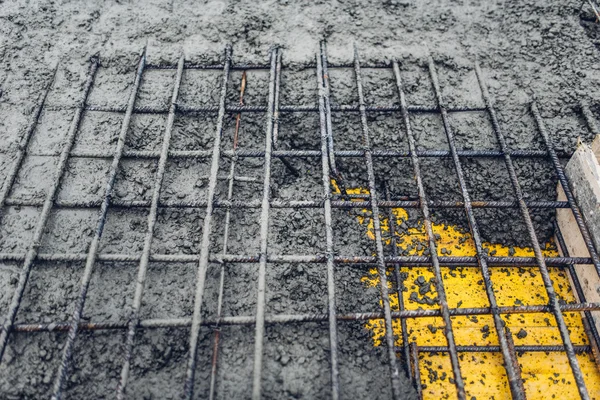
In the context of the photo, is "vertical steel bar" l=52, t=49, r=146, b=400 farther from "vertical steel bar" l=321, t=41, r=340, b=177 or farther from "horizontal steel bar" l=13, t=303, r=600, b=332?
"vertical steel bar" l=321, t=41, r=340, b=177

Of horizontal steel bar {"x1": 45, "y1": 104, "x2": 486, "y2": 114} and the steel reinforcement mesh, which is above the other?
horizontal steel bar {"x1": 45, "y1": 104, "x2": 486, "y2": 114}

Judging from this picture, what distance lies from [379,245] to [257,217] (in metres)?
0.72

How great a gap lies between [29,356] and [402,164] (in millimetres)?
2285

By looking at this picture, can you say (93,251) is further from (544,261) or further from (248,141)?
(544,261)

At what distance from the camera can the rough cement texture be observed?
2.01 meters

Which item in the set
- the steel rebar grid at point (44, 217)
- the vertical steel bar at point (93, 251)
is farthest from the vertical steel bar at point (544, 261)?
the steel rebar grid at point (44, 217)

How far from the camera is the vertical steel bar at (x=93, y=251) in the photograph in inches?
72.8

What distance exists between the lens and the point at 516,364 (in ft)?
7.22

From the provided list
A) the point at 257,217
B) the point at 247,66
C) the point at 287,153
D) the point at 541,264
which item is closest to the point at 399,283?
the point at 541,264

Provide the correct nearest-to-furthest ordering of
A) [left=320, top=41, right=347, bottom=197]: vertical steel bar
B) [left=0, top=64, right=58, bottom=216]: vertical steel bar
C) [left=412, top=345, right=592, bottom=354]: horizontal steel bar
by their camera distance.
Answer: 1. [left=412, top=345, right=592, bottom=354]: horizontal steel bar
2. [left=0, top=64, right=58, bottom=216]: vertical steel bar
3. [left=320, top=41, right=347, bottom=197]: vertical steel bar

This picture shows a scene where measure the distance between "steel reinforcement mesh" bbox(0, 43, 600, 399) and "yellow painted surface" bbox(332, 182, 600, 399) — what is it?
49mm

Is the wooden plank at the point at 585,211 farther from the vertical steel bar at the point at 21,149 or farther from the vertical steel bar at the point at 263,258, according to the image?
the vertical steel bar at the point at 21,149

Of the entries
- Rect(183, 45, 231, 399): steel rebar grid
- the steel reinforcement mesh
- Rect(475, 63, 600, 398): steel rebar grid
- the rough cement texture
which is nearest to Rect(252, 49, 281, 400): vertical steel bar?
the steel reinforcement mesh

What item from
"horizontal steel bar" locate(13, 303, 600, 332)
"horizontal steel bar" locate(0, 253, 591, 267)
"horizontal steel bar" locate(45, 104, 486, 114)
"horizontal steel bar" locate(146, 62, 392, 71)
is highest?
"horizontal steel bar" locate(146, 62, 392, 71)
